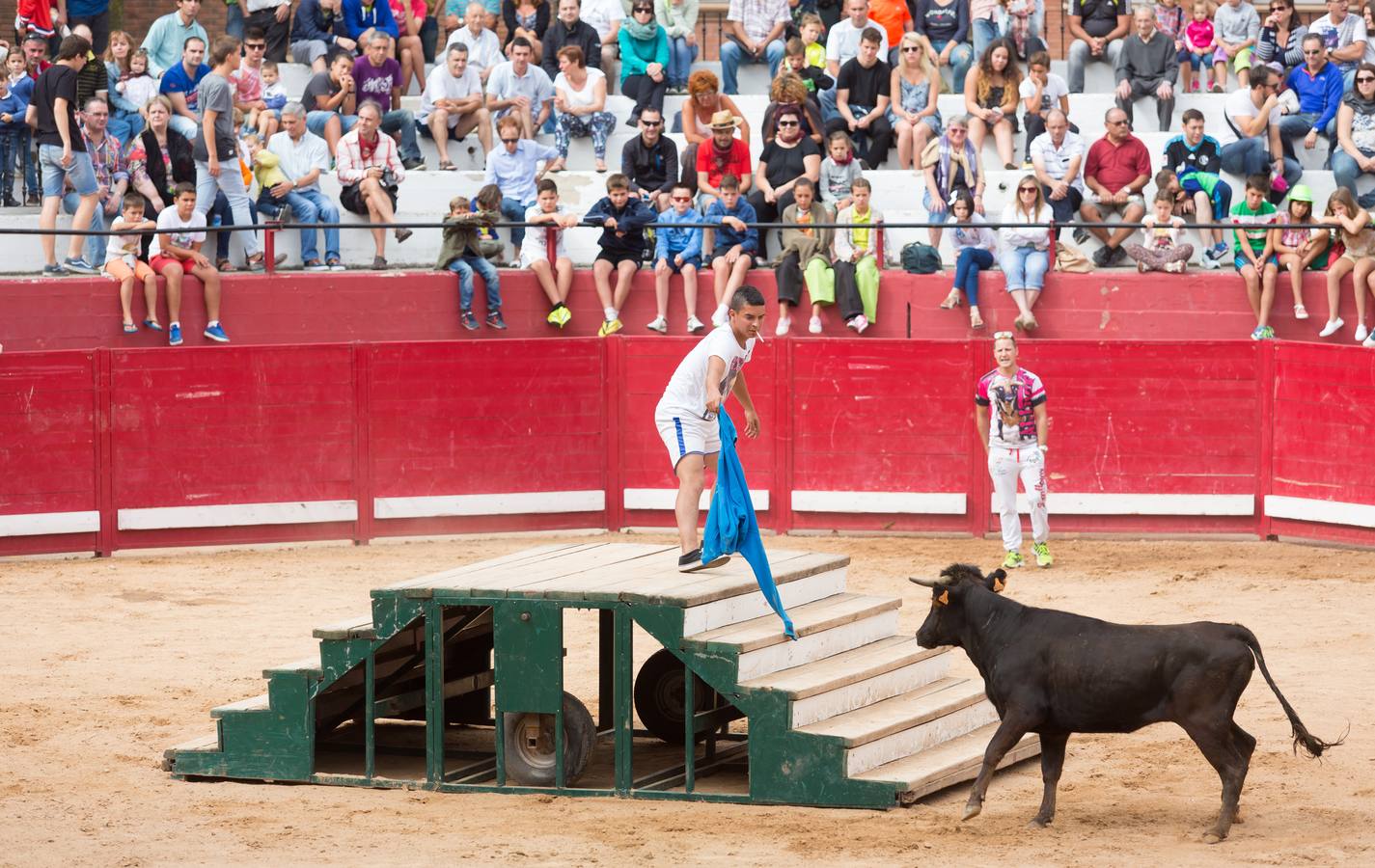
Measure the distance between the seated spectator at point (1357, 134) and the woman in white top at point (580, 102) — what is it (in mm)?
6342

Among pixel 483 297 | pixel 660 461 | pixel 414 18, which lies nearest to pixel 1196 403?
pixel 660 461

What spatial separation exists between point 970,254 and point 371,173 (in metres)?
5.02

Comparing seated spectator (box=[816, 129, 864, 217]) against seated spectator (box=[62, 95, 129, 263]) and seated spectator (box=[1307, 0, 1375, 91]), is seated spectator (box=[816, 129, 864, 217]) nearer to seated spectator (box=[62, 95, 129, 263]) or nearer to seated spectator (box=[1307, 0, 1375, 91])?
seated spectator (box=[1307, 0, 1375, 91])

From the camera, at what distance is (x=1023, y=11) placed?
18.9 metres

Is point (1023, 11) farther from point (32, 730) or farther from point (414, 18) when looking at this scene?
point (32, 730)

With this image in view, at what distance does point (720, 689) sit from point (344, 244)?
31.7ft

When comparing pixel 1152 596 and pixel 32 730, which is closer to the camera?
pixel 32 730

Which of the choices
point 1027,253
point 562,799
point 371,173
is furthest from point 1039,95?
point 562,799

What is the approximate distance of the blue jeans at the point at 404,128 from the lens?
1822cm

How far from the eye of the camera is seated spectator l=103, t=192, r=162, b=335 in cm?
1590

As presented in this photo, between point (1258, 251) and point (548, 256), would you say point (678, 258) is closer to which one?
point (548, 256)

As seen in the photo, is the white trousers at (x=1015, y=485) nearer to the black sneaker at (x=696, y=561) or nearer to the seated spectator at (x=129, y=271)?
the black sneaker at (x=696, y=561)

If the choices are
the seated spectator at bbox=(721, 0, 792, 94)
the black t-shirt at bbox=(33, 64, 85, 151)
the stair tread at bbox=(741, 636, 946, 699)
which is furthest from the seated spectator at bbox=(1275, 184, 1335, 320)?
the black t-shirt at bbox=(33, 64, 85, 151)

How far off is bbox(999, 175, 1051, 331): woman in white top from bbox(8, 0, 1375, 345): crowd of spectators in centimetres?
Result: 3
